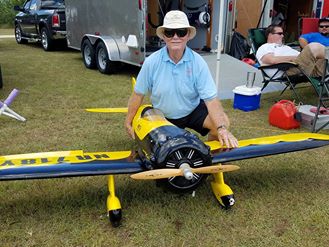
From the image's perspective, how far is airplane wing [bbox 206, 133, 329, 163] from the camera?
8.94 ft

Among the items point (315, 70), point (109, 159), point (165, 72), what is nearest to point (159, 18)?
point (315, 70)

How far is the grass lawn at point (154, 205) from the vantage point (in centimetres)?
257

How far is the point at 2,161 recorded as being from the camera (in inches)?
98.6

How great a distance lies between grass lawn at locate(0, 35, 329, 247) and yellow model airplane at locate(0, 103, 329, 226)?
19cm

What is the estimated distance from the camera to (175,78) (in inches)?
119

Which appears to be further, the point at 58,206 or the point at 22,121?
the point at 22,121

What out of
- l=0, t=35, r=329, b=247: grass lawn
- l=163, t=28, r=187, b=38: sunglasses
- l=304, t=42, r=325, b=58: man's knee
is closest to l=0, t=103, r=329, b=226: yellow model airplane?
l=0, t=35, r=329, b=247: grass lawn

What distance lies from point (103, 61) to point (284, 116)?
Result: 4536mm

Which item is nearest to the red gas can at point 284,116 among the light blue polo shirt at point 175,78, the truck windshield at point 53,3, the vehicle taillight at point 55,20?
the light blue polo shirt at point 175,78

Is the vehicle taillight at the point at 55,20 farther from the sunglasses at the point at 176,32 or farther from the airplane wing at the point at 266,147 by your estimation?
the airplane wing at the point at 266,147

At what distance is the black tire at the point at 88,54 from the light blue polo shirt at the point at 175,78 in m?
5.44

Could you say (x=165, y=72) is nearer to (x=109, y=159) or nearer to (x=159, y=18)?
(x=109, y=159)

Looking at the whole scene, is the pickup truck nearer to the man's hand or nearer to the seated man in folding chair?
the seated man in folding chair

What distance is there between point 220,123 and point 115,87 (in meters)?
4.12
